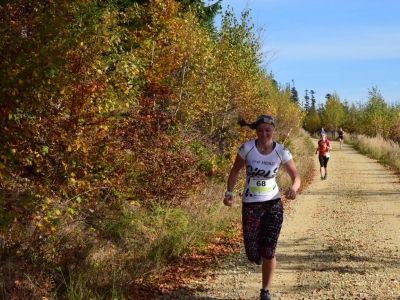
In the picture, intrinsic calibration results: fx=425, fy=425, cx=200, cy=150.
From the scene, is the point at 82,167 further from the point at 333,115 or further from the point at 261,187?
the point at 333,115

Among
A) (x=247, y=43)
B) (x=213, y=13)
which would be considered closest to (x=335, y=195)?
(x=247, y=43)

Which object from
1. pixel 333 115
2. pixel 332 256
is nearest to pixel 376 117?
pixel 333 115

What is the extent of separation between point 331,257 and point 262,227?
277 cm

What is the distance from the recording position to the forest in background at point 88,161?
15.1 feet

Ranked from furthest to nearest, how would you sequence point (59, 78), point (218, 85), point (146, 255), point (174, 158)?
1. point (218, 85)
2. point (174, 158)
3. point (146, 255)
4. point (59, 78)

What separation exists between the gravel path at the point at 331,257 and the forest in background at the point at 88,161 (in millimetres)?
1308

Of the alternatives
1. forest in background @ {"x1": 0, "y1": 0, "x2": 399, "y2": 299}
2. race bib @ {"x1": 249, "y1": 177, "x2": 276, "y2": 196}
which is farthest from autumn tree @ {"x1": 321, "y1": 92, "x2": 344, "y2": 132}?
race bib @ {"x1": 249, "y1": 177, "x2": 276, "y2": 196}

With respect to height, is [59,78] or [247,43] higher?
[247,43]

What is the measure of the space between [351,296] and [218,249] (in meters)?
2.94

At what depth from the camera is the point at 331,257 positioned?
7004 millimetres

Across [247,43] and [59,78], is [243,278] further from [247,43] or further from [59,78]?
[247,43]

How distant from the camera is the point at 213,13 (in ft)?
66.8

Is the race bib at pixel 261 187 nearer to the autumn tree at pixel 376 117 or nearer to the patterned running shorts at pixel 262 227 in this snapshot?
the patterned running shorts at pixel 262 227

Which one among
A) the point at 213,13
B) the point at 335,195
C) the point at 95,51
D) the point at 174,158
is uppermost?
the point at 213,13
